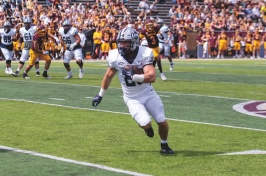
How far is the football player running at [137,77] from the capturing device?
808 centimetres

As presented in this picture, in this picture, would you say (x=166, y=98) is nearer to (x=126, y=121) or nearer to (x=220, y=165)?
(x=126, y=121)

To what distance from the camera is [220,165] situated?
7.75 meters

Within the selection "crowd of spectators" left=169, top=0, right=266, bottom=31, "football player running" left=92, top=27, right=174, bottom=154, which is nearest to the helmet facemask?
"football player running" left=92, top=27, right=174, bottom=154

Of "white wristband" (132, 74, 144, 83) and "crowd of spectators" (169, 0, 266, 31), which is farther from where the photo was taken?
"crowd of spectators" (169, 0, 266, 31)

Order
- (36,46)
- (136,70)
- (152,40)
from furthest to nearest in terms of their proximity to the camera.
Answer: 1. (36,46)
2. (152,40)
3. (136,70)

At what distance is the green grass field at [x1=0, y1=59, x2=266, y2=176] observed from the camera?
7.63 meters

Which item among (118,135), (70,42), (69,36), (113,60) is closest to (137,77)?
(113,60)

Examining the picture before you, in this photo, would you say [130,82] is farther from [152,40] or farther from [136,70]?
[152,40]

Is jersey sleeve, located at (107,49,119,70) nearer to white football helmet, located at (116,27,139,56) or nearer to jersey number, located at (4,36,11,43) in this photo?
white football helmet, located at (116,27,139,56)

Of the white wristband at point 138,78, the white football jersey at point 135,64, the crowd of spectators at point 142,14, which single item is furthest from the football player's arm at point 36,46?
the white wristband at point 138,78

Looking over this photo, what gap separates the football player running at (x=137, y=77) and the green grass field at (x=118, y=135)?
433 mm

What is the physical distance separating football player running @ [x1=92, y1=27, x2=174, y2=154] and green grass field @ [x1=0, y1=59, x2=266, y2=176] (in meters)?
0.43

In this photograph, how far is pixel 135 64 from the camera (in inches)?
323

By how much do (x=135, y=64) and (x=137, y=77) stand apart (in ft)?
1.07
